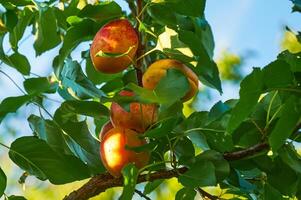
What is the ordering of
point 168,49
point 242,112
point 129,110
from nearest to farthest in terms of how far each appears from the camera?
point 242,112 < point 129,110 < point 168,49

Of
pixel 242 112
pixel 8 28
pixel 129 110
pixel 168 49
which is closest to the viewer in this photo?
pixel 242 112

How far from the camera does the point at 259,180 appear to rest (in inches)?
39.3

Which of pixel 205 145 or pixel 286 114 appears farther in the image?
pixel 205 145

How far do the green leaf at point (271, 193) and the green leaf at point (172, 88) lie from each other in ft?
0.76

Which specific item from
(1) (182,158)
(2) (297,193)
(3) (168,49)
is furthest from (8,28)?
(2) (297,193)

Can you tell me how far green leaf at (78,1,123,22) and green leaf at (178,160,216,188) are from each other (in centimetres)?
29

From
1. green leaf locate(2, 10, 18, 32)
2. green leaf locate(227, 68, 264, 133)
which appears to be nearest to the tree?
green leaf locate(227, 68, 264, 133)

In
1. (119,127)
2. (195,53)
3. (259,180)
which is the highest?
(195,53)

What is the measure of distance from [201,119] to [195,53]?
98mm

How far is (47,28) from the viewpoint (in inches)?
40.1

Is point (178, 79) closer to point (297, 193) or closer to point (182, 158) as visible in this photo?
point (182, 158)

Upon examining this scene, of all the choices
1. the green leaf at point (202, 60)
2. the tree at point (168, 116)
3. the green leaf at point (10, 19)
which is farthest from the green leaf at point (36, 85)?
the green leaf at point (10, 19)

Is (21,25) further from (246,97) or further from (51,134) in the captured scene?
(246,97)

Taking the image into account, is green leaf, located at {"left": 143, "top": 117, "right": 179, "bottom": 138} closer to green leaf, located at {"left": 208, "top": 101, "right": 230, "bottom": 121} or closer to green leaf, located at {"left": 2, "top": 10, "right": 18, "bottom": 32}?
green leaf, located at {"left": 208, "top": 101, "right": 230, "bottom": 121}
